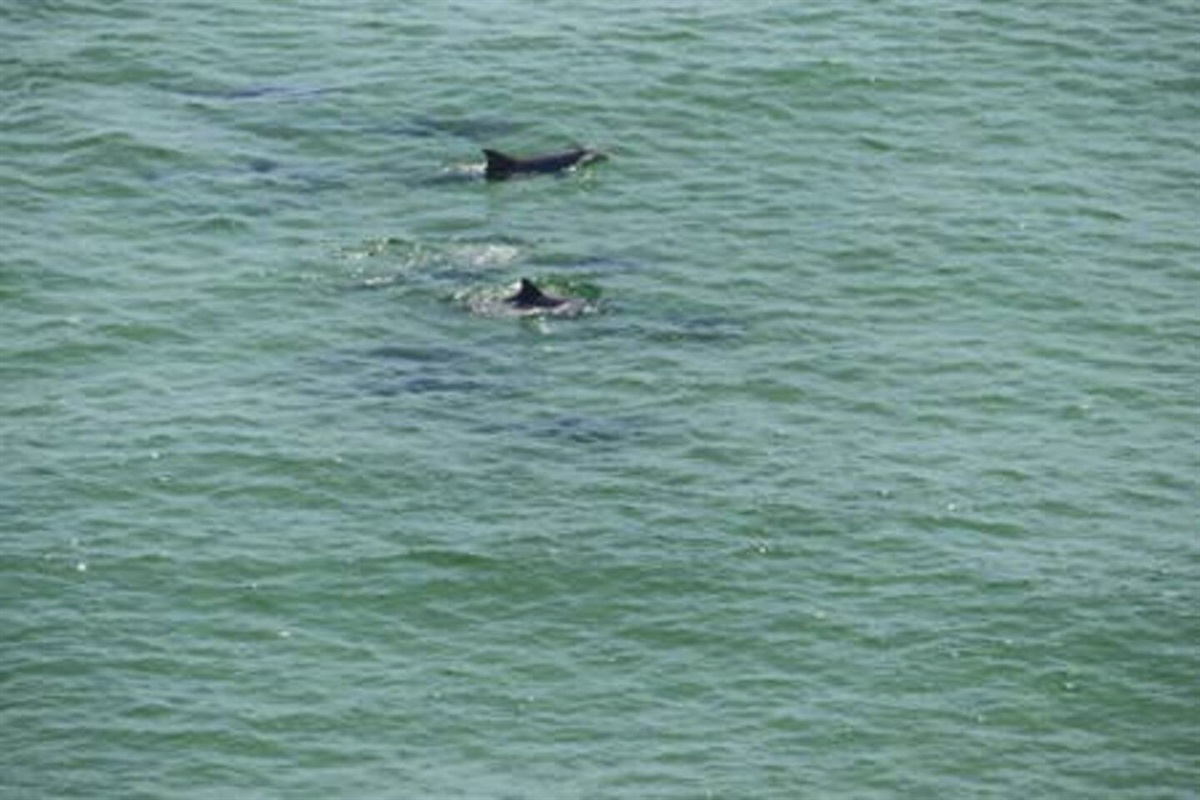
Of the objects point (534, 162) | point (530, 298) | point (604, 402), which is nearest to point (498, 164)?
point (534, 162)

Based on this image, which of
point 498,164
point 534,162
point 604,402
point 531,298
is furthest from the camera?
point 534,162

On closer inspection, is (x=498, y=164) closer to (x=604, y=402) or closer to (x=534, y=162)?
(x=534, y=162)

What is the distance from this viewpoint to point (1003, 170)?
256ft

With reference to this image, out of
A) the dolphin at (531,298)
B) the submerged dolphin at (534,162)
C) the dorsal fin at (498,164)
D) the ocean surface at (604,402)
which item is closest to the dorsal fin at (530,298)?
the dolphin at (531,298)

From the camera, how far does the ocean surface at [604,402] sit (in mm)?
55062

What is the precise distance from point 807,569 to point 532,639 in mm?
6890

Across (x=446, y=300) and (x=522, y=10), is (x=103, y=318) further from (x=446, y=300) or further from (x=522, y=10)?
(x=522, y=10)

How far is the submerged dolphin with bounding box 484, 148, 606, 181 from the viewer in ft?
249

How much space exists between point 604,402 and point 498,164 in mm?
11927

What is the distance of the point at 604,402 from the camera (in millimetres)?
66625

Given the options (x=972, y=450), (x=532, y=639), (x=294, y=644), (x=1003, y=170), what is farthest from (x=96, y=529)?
(x=1003, y=170)

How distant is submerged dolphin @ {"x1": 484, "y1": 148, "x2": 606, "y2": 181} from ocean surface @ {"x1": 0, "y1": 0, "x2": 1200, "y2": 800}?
52cm

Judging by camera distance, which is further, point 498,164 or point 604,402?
point 498,164

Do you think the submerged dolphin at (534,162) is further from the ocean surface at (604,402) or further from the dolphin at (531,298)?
the dolphin at (531,298)
